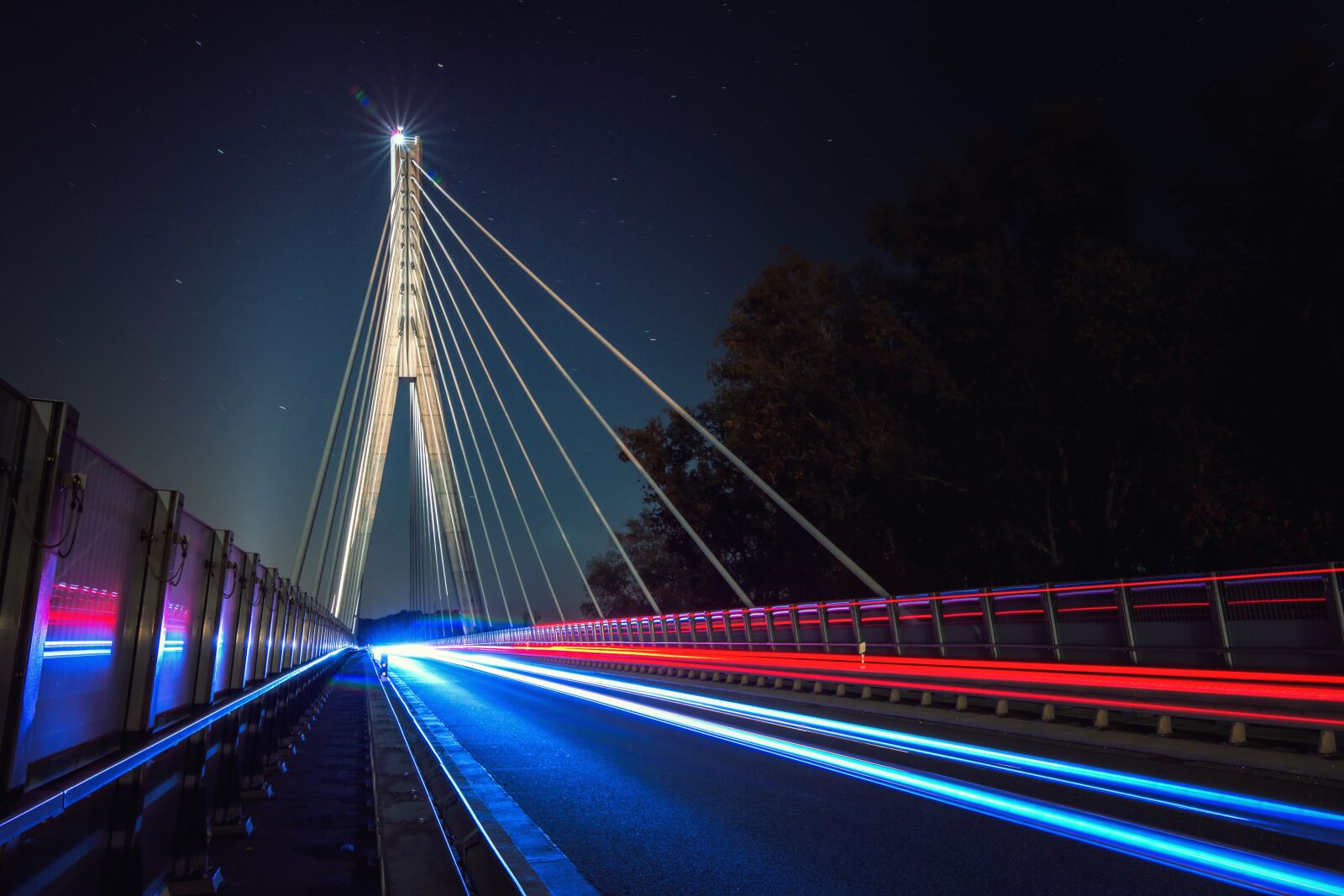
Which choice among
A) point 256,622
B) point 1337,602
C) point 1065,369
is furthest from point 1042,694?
point 1065,369

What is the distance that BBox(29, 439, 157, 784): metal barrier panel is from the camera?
3.87 m

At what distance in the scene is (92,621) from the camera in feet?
14.6

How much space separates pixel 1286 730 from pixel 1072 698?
2.54 metres

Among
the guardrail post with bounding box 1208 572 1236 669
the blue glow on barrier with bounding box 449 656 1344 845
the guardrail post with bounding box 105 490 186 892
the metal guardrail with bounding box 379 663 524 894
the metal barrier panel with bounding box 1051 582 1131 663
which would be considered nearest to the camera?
the guardrail post with bounding box 105 490 186 892

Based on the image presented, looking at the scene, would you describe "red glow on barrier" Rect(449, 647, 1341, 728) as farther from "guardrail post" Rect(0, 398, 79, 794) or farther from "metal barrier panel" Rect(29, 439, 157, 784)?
"guardrail post" Rect(0, 398, 79, 794)

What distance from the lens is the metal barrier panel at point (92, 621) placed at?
3.87 metres

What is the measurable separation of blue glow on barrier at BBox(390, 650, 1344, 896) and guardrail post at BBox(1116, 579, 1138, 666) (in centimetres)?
431

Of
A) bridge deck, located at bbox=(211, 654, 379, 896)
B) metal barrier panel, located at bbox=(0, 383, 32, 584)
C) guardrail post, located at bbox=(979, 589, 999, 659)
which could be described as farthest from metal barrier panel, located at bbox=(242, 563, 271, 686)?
guardrail post, located at bbox=(979, 589, 999, 659)

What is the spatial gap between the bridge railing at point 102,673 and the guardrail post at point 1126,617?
10.1 metres

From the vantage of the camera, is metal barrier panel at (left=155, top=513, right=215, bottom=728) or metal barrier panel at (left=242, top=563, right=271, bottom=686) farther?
metal barrier panel at (left=242, top=563, right=271, bottom=686)

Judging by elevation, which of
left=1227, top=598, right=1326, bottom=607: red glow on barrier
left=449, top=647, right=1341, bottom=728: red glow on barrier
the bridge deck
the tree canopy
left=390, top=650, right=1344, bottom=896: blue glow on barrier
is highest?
the tree canopy

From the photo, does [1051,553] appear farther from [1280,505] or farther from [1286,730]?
[1286,730]

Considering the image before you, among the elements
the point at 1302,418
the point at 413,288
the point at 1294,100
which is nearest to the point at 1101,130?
the point at 1294,100

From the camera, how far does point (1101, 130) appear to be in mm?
26844
